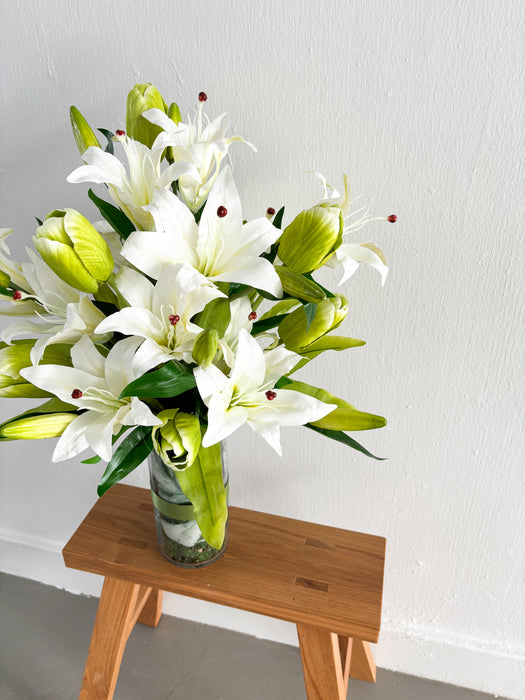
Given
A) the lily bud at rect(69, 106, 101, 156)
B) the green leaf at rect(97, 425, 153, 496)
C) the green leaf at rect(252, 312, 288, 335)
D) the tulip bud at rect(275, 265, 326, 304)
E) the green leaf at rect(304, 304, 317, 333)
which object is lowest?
the green leaf at rect(97, 425, 153, 496)

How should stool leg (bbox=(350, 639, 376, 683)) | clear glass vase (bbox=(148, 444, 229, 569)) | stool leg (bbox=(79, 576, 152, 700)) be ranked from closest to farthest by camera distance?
clear glass vase (bbox=(148, 444, 229, 569)), stool leg (bbox=(79, 576, 152, 700)), stool leg (bbox=(350, 639, 376, 683))

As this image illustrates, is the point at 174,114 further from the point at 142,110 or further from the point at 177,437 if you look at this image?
the point at 177,437

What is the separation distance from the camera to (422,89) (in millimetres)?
758

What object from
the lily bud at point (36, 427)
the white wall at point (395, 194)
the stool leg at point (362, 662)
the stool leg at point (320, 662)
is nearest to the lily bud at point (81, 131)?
the white wall at point (395, 194)

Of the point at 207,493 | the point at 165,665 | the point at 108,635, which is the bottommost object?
the point at 165,665

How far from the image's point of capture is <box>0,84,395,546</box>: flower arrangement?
1.87ft

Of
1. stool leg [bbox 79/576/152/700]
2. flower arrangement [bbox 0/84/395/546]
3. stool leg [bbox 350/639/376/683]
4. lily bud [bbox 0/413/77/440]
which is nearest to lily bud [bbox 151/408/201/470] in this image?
flower arrangement [bbox 0/84/395/546]

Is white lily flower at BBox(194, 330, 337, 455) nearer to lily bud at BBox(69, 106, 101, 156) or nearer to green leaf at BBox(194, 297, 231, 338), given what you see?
green leaf at BBox(194, 297, 231, 338)

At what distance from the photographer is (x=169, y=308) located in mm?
588

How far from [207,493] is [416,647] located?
0.79 m

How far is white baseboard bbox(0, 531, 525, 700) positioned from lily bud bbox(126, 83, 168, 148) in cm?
107

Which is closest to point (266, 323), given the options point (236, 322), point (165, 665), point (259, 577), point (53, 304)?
point (236, 322)

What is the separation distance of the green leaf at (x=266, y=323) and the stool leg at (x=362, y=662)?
741mm

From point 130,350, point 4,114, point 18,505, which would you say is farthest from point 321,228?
point 18,505
